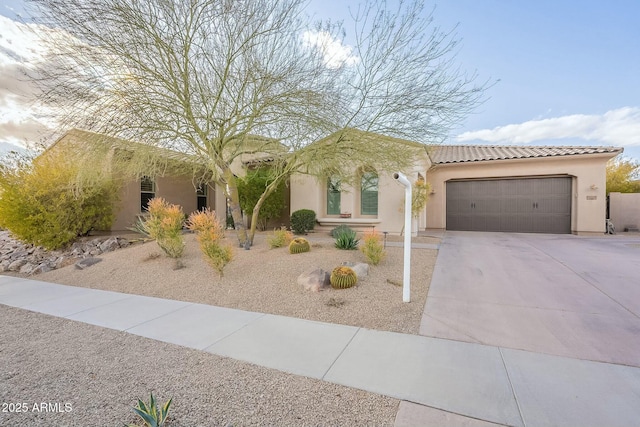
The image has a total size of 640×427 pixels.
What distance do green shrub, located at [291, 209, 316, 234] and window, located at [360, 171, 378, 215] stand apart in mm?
2460

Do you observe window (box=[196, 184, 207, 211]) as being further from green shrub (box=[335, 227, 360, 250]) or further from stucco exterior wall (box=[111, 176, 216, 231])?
green shrub (box=[335, 227, 360, 250])

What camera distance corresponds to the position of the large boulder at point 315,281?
6.29 m

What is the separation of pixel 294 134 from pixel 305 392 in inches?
277

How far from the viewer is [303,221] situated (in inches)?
554

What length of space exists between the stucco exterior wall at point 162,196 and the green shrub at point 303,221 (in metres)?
4.77

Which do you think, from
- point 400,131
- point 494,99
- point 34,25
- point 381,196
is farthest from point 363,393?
point 381,196

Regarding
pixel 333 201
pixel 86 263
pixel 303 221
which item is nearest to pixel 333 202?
pixel 333 201

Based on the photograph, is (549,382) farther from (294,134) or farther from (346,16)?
(346,16)

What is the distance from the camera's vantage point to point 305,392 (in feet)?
9.70

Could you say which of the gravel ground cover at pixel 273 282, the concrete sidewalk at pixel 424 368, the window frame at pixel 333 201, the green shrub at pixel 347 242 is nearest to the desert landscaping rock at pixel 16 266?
the gravel ground cover at pixel 273 282

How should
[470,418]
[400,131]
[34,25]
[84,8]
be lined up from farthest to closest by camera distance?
1. [400,131]
2. [34,25]
3. [84,8]
4. [470,418]

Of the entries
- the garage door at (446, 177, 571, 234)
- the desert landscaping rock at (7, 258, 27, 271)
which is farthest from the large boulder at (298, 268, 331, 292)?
the garage door at (446, 177, 571, 234)

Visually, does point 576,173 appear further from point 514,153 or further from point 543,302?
point 543,302

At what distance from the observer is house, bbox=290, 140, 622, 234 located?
13.6m
